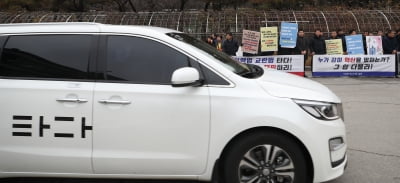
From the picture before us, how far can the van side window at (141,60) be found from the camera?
4.25 m

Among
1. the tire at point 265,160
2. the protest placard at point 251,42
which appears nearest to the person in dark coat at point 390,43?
the protest placard at point 251,42

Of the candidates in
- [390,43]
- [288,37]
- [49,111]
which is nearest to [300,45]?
[288,37]

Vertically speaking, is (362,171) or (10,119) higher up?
(10,119)

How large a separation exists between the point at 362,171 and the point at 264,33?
10842 mm

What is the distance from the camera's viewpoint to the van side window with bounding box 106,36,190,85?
4.25 meters

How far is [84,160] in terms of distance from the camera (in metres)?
4.23

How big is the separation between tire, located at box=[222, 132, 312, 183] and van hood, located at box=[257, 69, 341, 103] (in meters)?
0.38

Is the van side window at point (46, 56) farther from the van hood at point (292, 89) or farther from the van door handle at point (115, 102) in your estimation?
the van hood at point (292, 89)

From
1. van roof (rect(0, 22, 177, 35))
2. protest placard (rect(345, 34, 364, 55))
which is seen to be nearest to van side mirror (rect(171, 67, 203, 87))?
van roof (rect(0, 22, 177, 35))

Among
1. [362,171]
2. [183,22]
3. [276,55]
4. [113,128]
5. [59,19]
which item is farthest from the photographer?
[59,19]

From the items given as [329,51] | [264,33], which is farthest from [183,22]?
[329,51]

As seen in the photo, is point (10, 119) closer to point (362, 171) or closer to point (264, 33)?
point (362, 171)

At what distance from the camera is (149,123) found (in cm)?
415

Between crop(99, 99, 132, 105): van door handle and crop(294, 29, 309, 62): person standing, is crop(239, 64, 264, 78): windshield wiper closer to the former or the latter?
crop(99, 99, 132, 105): van door handle
